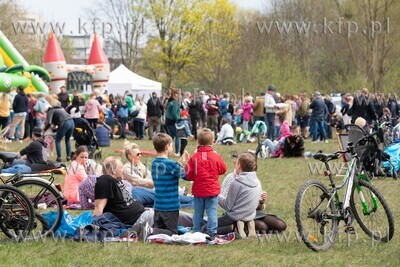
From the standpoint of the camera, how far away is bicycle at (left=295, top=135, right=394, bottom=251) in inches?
344

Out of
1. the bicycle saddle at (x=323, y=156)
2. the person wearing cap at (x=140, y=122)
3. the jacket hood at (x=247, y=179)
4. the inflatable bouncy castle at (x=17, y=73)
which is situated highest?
the inflatable bouncy castle at (x=17, y=73)

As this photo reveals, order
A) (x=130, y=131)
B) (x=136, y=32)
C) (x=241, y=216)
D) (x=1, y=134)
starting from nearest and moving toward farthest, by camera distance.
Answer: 1. (x=241, y=216)
2. (x=1, y=134)
3. (x=130, y=131)
4. (x=136, y=32)

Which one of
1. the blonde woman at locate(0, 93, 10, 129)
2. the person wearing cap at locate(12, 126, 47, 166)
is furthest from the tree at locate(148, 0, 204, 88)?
the person wearing cap at locate(12, 126, 47, 166)

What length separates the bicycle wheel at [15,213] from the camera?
352 inches

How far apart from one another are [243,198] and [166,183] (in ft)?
2.99

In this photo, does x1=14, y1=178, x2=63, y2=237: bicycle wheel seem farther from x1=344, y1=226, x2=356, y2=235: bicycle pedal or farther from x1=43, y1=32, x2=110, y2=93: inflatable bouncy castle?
x1=43, y1=32, x2=110, y2=93: inflatable bouncy castle

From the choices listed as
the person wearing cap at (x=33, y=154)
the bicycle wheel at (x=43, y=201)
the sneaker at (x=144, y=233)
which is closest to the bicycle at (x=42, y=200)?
the bicycle wheel at (x=43, y=201)

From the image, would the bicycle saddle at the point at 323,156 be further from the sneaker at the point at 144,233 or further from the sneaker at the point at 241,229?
the sneaker at the point at 144,233

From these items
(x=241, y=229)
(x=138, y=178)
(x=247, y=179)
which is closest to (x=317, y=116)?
(x=138, y=178)

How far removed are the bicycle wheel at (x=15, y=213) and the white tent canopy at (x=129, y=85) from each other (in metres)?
33.5

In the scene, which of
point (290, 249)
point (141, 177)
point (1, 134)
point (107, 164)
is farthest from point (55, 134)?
point (290, 249)

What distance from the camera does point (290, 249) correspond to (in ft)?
29.0

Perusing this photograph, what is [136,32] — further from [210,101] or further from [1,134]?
[1,134]

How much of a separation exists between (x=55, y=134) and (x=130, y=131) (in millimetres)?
11858
